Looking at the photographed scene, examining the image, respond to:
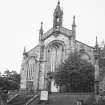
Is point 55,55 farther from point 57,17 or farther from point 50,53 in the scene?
point 57,17

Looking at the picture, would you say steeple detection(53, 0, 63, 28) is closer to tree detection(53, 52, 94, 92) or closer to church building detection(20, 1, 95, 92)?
church building detection(20, 1, 95, 92)

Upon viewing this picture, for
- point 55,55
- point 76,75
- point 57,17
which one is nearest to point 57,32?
point 57,17

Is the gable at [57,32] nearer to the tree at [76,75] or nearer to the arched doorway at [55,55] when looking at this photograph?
the arched doorway at [55,55]

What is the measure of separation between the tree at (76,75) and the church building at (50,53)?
5.45 meters

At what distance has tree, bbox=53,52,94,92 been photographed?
1704 inches

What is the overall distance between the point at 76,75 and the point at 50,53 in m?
12.6

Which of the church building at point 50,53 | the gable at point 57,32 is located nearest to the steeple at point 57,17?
the church building at point 50,53

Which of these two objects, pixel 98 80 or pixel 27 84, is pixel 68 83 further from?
pixel 27 84

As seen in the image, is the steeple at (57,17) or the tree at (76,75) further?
the steeple at (57,17)

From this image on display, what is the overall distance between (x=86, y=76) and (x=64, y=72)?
4246mm

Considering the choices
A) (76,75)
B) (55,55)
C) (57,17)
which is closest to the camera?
(76,75)

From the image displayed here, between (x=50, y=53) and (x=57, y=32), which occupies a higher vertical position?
(x=57, y=32)

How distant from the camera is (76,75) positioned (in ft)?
142

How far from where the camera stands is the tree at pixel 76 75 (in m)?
Result: 43.3
